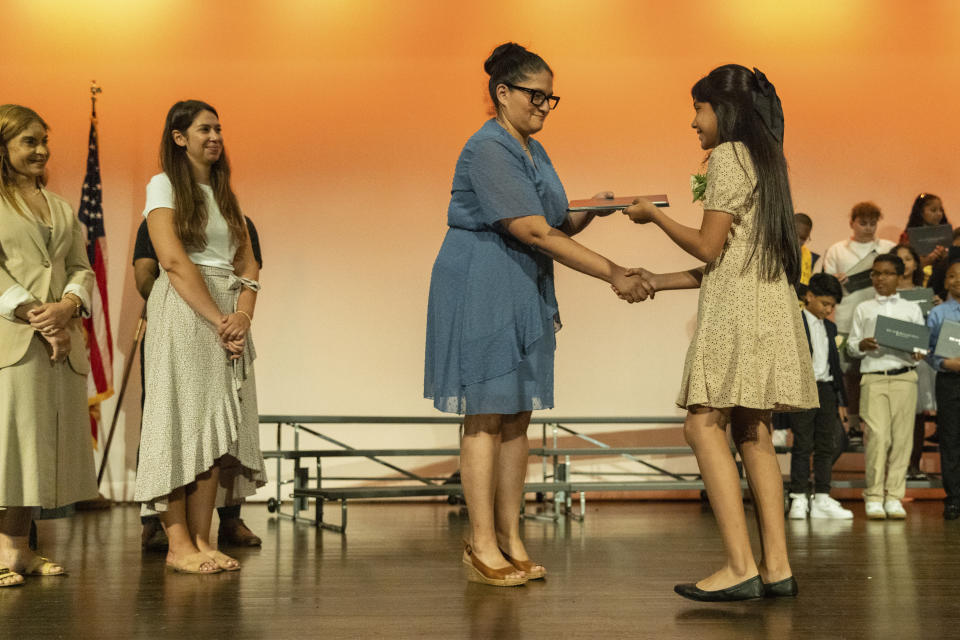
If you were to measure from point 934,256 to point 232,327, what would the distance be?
3907mm

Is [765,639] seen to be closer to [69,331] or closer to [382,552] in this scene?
[382,552]

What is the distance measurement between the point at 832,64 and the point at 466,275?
393cm

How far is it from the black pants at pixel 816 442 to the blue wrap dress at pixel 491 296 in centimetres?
243

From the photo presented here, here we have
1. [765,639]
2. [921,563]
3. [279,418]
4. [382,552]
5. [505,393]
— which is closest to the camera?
[765,639]

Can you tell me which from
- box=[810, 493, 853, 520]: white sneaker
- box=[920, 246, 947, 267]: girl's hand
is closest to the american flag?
box=[810, 493, 853, 520]: white sneaker

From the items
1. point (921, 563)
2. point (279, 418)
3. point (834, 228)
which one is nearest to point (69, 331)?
point (279, 418)

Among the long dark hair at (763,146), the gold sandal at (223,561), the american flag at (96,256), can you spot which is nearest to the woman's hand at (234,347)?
the gold sandal at (223,561)

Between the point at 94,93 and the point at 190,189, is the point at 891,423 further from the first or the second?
the point at 94,93

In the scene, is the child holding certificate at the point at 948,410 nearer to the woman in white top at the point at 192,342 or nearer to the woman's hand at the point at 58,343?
the woman in white top at the point at 192,342

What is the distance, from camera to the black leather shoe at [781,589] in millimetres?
2393

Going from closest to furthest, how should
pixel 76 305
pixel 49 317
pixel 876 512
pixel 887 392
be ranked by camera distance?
1. pixel 49 317
2. pixel 76 305
3. pixel 876 512
4. pixel 887 392

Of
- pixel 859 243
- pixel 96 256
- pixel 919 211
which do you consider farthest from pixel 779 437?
pixel 96 256

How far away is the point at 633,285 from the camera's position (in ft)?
8.25

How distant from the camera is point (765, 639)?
6.39ft
